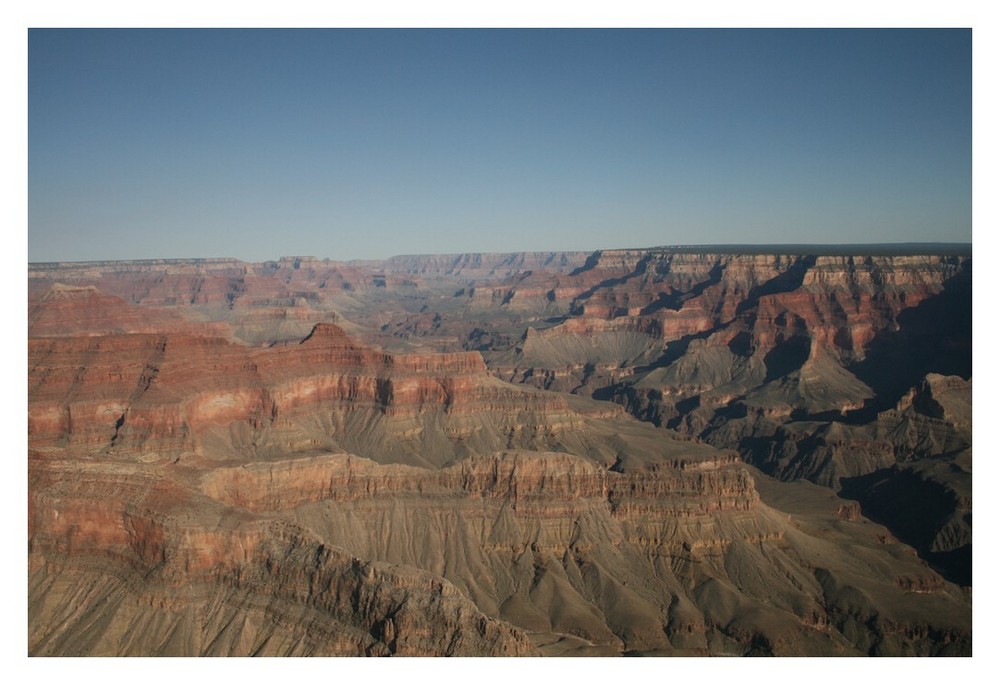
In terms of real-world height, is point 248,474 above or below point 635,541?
above

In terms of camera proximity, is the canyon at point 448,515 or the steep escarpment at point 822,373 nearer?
the canyon at point 448,515

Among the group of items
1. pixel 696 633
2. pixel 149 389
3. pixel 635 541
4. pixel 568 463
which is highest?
pixel 149 389

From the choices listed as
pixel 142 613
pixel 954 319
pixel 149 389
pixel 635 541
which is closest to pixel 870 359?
pixel 954 319

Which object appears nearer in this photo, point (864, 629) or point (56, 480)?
point (56, 480)

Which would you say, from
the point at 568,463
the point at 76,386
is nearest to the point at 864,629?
the point at 568,463

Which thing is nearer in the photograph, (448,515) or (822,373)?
(448,515)

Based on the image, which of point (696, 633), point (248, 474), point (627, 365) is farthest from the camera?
point (627, 365)

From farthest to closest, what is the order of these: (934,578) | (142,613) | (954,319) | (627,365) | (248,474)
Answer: (627,365), (954,319), (934,578), (248,474), (142,613)

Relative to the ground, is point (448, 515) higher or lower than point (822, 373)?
lower

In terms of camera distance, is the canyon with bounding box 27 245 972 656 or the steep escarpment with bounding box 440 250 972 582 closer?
the canyon with bounding box 27 245 972 656

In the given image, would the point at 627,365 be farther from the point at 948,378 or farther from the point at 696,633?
the point at 696,633
